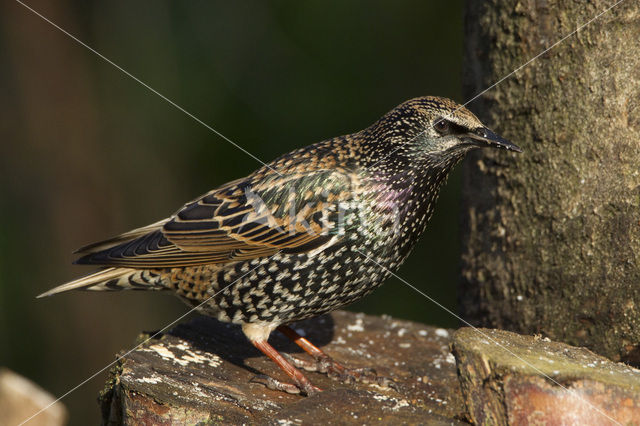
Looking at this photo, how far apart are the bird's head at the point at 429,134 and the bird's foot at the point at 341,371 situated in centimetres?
98

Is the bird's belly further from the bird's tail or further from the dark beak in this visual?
the dark beak

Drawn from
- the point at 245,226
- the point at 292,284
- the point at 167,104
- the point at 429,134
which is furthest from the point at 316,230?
the point at 167,104

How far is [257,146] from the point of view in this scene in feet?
25.9

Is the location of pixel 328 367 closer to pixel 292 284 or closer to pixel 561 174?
pixel 292 284

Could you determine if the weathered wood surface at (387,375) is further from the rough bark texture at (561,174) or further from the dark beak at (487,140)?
the dark beak at (487,140)

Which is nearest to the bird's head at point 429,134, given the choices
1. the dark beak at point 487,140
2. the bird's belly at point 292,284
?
the dark beak at point 487,140

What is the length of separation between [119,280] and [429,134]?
1718 mm

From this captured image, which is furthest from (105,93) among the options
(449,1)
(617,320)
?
(617,320)

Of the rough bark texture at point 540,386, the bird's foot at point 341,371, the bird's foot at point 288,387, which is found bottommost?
the bird's foot at point 341,371

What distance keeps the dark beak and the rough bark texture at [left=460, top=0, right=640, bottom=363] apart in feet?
1.06

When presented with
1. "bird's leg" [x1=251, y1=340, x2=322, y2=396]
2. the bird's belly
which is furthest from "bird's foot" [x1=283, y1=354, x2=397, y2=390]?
the bird's belly

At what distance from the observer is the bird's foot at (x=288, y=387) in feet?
10.9

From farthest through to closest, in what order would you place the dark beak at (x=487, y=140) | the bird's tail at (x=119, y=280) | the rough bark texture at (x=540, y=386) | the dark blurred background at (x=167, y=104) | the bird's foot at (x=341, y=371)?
1. the dark blurred background at (x=167, y=104)
2. the bird's tail at (x=119, y=280)
3. the bird's foot at (x=341, y=371)
4. the dark beak at (x=487, y=140)
5. the rough bark texture at (x=540, y=386)

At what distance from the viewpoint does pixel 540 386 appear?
2484mm
